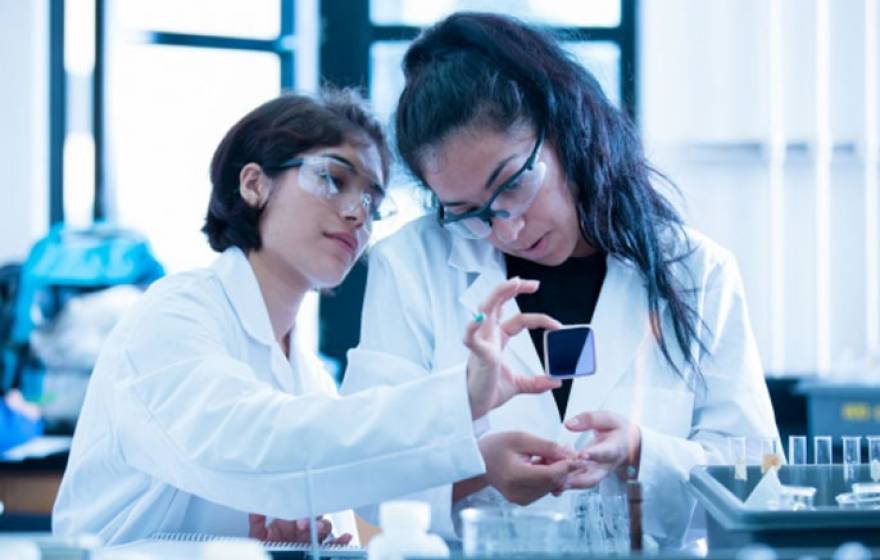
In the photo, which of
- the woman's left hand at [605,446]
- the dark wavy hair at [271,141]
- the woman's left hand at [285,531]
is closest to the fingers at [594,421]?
the woman's left hand at [605,446]

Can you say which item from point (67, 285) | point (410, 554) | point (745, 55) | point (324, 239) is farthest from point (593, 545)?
point (745, 55)

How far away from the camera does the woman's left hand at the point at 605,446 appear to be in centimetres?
167

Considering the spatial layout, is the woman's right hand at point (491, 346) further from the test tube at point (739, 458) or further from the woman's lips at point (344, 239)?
the woman's lips at point (344, 239)

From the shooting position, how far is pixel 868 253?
14.9ft

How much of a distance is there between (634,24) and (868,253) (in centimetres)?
134

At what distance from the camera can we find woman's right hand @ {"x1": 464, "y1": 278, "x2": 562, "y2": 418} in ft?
4.83

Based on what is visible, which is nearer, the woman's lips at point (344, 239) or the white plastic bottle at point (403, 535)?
the white plastic bottle at point (403, 535)

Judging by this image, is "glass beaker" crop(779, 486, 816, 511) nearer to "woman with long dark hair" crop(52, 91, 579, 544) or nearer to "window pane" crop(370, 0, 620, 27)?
"woman with long dark hair" crop(52, 91, 579, 544)

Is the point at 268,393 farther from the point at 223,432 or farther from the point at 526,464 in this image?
the point at 526,464

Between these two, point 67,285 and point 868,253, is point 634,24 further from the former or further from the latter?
point 67,285

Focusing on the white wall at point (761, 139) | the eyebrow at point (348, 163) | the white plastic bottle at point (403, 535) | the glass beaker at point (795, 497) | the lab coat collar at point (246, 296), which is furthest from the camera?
the white wall at point (761, 139)

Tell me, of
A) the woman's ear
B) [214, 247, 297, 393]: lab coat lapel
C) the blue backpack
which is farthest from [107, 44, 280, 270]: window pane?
[214, 247, 297, 393]: lab coat lapel

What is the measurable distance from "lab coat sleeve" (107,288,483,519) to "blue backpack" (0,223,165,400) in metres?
2.72

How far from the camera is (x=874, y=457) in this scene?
5.07 feet
